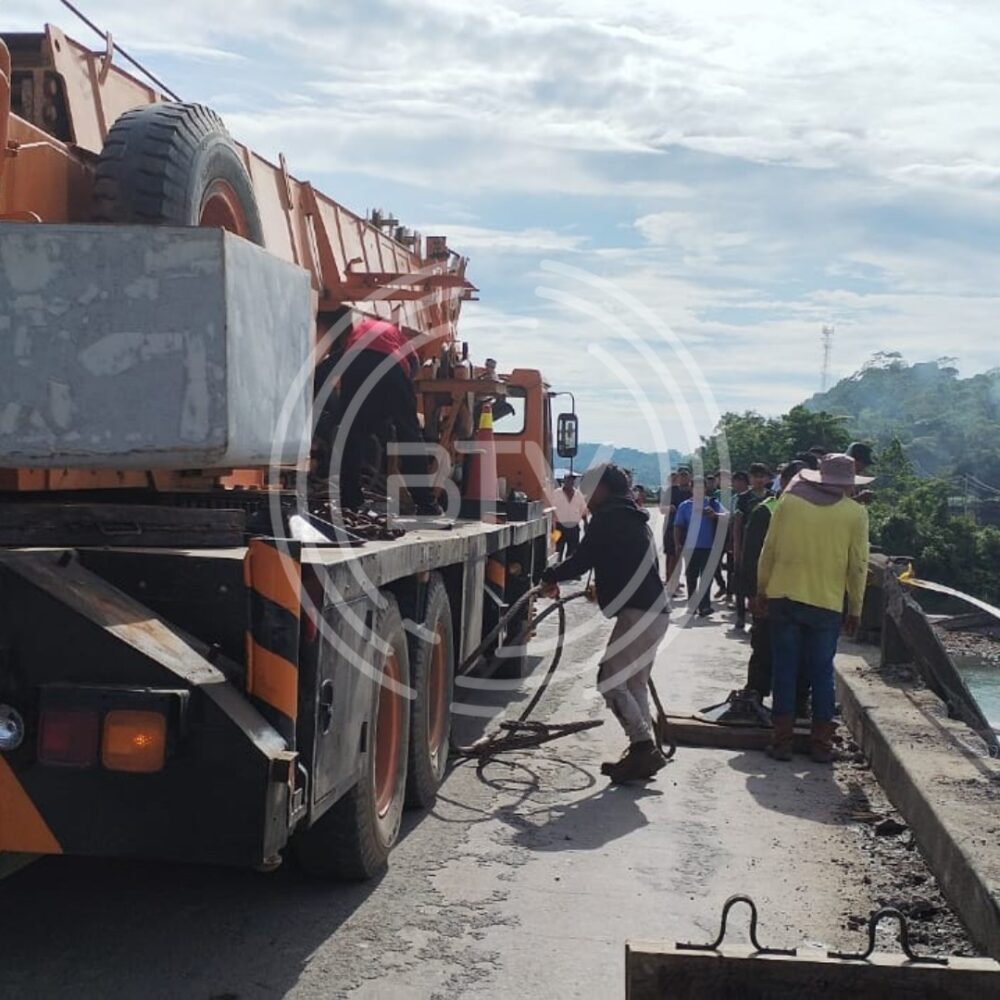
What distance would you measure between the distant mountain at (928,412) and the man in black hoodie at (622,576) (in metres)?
46.9

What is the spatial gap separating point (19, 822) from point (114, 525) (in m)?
0.97

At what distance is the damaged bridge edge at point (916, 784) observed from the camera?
4.68 meters

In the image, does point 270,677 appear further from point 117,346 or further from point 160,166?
point 160,166

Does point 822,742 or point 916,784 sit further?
point 822,742

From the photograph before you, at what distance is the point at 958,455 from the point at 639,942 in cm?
10367

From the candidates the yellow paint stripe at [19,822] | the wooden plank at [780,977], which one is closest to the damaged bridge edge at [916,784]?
the wooden plank at [780,977]

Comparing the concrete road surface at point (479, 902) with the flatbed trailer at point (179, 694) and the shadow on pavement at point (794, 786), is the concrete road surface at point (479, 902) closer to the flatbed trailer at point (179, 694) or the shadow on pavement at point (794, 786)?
the shadow on pavement at point (794, 786)

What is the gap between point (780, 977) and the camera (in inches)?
137

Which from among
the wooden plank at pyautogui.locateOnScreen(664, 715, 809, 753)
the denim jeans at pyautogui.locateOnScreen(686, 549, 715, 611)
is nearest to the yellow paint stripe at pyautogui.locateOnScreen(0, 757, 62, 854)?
the wooden plank at pyautogui.locateOnScreen(664, 715, 809, 753)

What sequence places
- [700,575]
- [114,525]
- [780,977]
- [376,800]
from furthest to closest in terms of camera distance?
[700,575] → [376,800] → [114,525] → [780,977]

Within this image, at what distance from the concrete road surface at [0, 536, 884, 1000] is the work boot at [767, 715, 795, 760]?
1.92 feet

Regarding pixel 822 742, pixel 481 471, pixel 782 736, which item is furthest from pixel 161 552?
pixel 481 471

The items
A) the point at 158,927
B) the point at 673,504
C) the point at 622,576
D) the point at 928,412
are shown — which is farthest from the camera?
the point at 928,412

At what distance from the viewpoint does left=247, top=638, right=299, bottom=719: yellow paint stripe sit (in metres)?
4.01
